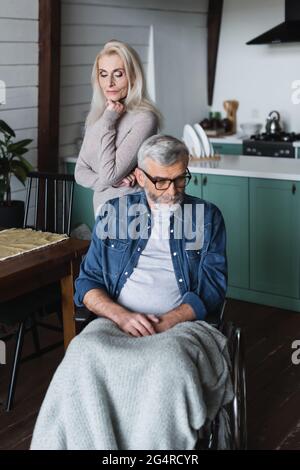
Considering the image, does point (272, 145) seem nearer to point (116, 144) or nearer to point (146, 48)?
point (146, 48)

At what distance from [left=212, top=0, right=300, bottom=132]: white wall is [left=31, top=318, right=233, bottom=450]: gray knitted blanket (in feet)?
15.6

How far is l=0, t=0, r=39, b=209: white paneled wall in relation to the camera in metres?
4.60

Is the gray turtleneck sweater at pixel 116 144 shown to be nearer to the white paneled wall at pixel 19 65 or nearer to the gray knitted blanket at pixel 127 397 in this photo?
the gray knitted blanket at pixel 127 397

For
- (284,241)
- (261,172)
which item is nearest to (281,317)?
(284,241)

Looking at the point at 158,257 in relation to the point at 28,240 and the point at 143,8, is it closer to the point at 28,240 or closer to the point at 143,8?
the point at 28,240

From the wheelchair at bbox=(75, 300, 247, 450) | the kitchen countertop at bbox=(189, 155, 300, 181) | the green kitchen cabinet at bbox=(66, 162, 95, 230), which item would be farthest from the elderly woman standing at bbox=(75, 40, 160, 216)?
the green kitchen cabinet at bbox=(66, 162, 95, 230)

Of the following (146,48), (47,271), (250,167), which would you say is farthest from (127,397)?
(146,48)

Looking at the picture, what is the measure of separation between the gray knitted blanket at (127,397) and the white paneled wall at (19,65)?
2.73m

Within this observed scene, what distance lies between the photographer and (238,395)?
2486 millimetres

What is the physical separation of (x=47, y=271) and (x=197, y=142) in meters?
2.21

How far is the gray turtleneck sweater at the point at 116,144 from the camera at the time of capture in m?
3.27

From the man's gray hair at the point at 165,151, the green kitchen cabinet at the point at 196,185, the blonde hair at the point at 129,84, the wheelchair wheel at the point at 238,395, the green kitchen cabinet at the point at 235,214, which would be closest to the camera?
the wheelchair wheel at the point at 238,395

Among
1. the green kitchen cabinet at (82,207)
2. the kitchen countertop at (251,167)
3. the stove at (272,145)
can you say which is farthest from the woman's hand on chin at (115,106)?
the stove at (272,145)

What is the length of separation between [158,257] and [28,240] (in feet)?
2.76
